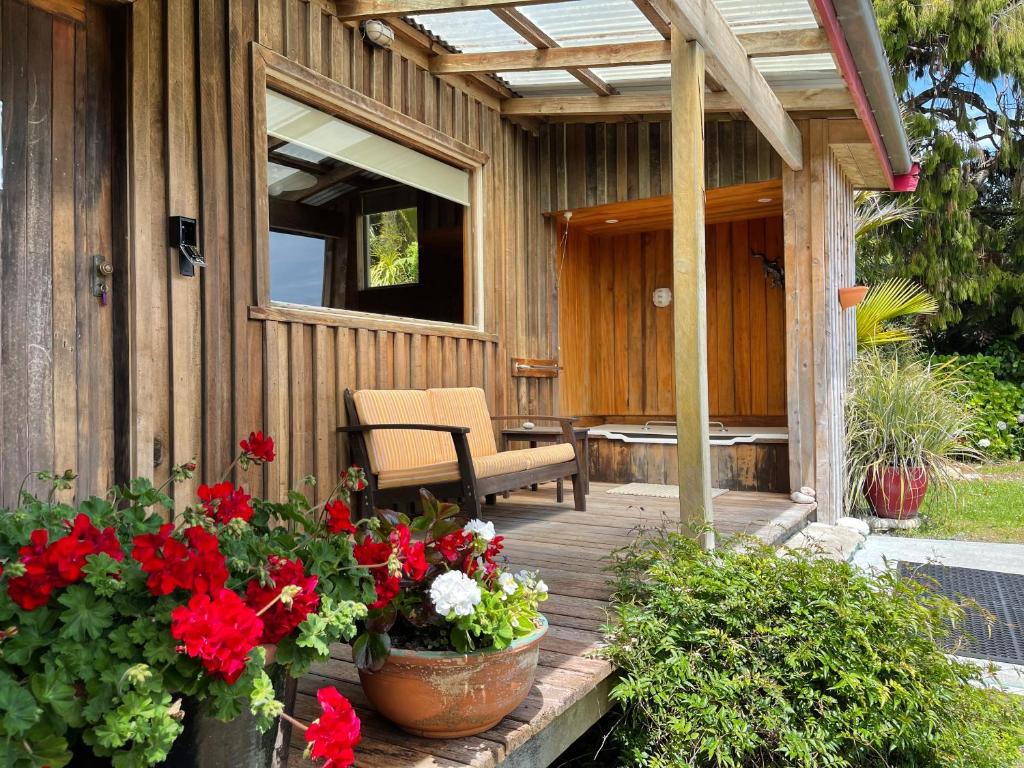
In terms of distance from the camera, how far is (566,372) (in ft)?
21.4

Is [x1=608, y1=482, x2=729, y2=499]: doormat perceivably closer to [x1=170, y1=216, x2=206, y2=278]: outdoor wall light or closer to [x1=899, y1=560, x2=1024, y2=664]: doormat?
[x1=899, y1=560, x2=1024, y2=664]: doormat

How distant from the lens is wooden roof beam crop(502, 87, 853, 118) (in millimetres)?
4473

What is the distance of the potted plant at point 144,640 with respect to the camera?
1.04 meters

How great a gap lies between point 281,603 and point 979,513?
21.3 ft

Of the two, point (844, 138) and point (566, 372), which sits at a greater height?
point (844, 138)

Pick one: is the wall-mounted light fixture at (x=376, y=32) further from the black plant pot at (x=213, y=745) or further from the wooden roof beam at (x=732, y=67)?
the black plant pot at (x=213, y=745)

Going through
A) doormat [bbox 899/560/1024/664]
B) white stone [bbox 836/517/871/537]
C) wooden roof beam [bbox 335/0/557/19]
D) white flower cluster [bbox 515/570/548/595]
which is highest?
wooden roof beam [bbox 335/0/557/19]

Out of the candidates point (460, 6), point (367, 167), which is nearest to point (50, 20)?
point (460, 6)

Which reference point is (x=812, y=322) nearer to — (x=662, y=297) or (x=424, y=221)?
(x=662, y=297)

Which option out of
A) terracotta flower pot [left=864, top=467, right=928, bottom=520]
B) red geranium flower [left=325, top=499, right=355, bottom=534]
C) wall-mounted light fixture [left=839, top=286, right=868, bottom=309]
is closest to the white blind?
red geranium flower [left=325, top=499, right=355, bottom=534]

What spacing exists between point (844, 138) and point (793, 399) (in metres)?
1.64

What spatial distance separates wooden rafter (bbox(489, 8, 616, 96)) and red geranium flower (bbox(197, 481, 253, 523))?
2.69 metres

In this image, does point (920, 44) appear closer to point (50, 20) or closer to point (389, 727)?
point (50, 20)

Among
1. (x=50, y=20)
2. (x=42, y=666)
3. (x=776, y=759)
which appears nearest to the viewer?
(x=42, y=666)
